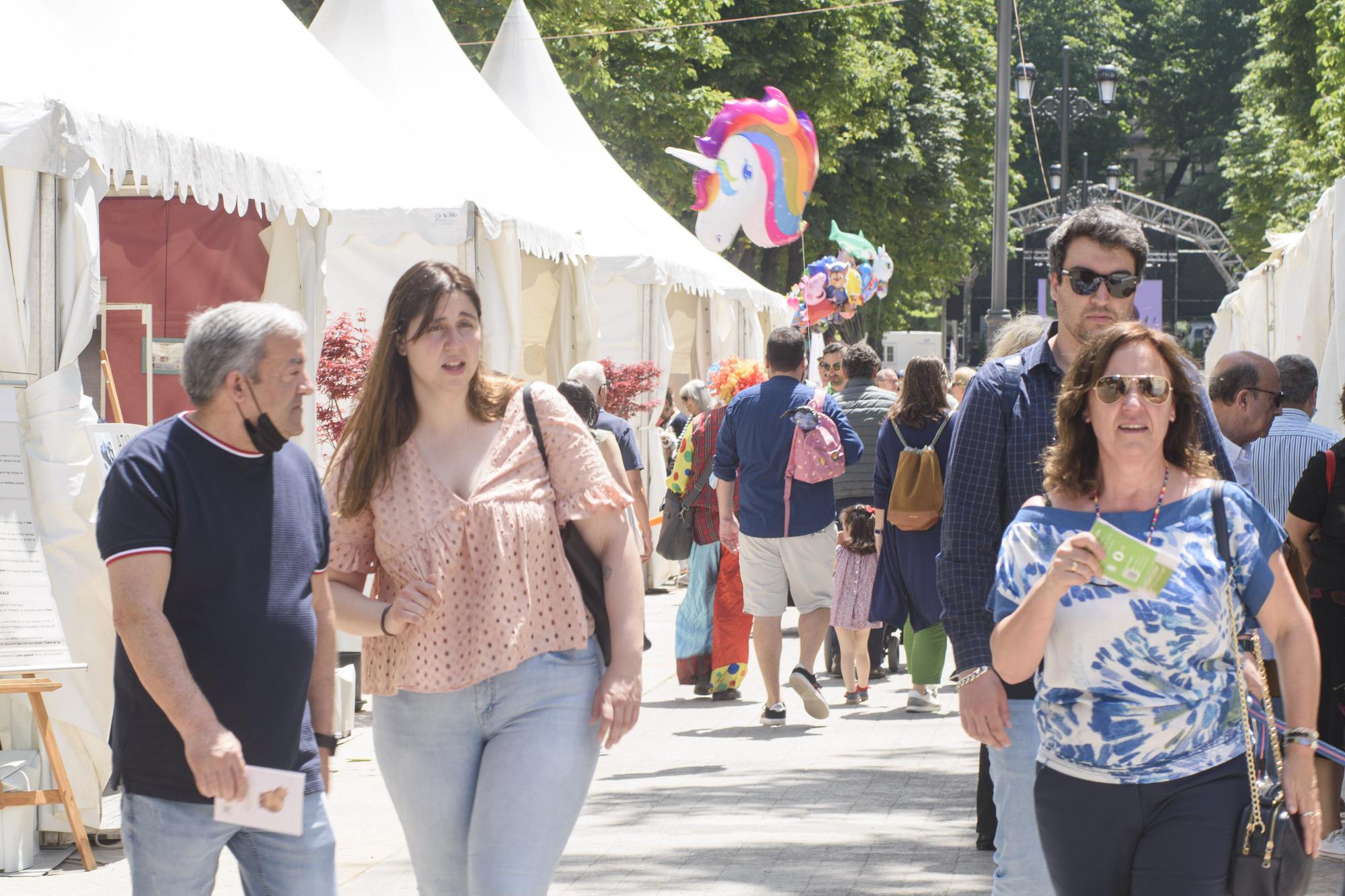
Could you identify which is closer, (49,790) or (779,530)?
(49,790)

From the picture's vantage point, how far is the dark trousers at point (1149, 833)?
3.13 metres

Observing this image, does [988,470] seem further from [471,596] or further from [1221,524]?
[471,596]

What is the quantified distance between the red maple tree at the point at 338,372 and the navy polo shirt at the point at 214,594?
6.58 m

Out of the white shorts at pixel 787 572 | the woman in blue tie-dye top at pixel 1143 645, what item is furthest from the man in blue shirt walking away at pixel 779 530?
the woman in blue tie-dye top at pixel 1143 645

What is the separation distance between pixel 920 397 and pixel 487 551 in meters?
5.67

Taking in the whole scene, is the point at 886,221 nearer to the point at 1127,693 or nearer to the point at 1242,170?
the point at 1242,170

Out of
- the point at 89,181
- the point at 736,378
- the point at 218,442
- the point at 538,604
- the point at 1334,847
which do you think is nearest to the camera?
the point at 218,442

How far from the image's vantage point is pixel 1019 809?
3.90 metres

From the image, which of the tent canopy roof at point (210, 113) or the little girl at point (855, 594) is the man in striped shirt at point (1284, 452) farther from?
the tent canopy roof at point (210, 113)

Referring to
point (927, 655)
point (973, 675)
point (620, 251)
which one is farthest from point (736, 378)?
point (973, 675)

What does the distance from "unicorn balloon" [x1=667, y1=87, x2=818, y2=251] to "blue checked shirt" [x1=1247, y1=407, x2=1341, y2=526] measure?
37.8 feet

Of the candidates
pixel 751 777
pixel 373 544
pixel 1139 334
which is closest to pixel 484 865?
pixel 373 544

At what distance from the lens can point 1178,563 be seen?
3.19 m

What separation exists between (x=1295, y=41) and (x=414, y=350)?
101 feet
